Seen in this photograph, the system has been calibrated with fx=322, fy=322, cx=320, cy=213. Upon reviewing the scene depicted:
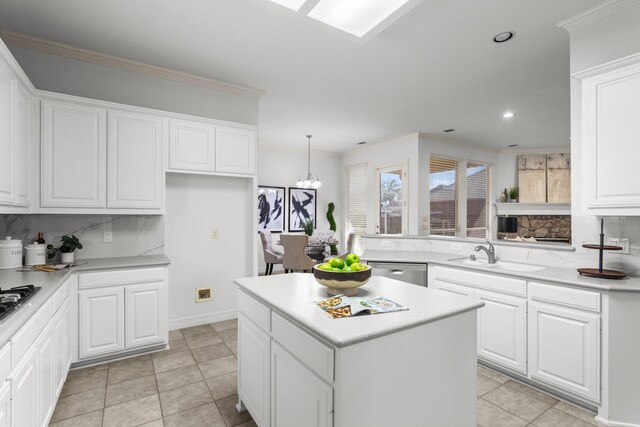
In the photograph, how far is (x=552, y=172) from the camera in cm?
726

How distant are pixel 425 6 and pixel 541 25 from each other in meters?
1.03

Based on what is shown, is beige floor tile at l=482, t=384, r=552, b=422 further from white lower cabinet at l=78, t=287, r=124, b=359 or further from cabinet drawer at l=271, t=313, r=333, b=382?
white lower cabinet at l=78, t=287, r=124, b=359

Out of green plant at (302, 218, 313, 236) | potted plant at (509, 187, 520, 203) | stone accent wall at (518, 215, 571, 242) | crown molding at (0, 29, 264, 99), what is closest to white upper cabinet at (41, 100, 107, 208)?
crown molding at (0, 29, 264, 99)

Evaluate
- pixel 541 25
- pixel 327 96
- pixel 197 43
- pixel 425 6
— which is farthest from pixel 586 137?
pixel 197 43

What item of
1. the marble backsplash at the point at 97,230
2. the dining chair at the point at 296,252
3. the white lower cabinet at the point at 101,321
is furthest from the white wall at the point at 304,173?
the white lower cabinet at the point at 101,321

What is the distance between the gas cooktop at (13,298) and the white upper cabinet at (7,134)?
607 mm

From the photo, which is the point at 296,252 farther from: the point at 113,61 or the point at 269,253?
the point at 113,61

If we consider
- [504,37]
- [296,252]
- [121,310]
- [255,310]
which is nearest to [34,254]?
[121,310]

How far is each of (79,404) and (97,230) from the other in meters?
1.54

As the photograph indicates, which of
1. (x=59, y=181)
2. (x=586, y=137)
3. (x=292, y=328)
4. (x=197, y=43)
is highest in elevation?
(x=197, y=43)

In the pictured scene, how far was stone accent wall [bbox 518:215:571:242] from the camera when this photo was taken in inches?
275

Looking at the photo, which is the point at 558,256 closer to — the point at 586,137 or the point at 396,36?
the point at 586,137

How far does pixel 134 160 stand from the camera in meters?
3.03

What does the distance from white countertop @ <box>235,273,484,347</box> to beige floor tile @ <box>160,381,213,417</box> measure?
0.96m
